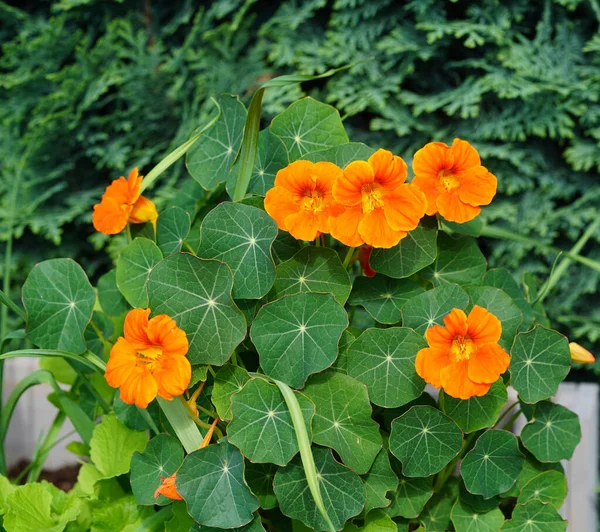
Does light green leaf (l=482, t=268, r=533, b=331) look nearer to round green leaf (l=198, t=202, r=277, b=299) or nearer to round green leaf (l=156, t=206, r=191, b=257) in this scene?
round green leaf (l=198, t=202, r=277, b=299)

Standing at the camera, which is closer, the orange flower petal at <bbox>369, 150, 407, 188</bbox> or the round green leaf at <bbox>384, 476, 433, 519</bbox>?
the orange flower petal at <bbox>369, 150, 407, 188</bbox>

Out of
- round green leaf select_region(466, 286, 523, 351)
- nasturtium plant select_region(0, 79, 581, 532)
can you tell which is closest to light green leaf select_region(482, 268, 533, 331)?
nasturtium plant select_region(0, 79, 581, 532)

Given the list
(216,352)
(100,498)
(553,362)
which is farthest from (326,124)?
(100,498)

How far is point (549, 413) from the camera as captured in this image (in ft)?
3.66

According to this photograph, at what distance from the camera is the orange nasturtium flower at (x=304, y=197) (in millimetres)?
949

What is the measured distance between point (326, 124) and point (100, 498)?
853mm

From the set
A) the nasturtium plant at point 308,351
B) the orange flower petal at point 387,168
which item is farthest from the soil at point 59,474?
the orange flower petal at point 387,168

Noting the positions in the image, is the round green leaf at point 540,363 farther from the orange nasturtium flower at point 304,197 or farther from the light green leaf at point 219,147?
the light green leaf at point 219,147

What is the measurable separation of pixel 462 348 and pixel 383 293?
22cm

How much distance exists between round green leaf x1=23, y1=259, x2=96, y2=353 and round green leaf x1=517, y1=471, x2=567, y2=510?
0.84m

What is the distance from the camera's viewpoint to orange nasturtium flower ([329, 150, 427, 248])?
0.92 metres

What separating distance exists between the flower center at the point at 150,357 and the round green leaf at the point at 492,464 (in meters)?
0.54

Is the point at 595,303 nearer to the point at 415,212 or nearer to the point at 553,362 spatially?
the point at 553,362

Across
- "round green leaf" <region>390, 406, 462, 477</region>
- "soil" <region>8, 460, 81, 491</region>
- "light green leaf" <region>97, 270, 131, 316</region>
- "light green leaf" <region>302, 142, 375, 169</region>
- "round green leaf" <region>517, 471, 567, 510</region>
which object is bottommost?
"soil" <region>8, 460, 81, 491</region>
